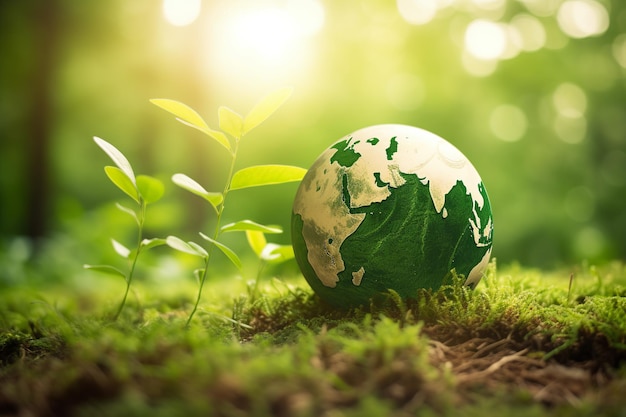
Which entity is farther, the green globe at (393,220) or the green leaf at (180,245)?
the green globe at (393,220)

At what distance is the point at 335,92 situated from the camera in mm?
12938

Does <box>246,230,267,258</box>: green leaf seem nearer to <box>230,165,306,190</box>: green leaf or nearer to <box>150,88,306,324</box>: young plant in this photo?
<box>150,88,306,324</box>: young plant

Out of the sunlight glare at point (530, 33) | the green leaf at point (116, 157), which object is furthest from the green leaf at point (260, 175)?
the sunlight glare at point (530, 33)

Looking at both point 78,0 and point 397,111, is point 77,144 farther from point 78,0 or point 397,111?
point 397,111

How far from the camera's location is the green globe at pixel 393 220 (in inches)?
100.0

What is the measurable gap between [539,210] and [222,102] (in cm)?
729

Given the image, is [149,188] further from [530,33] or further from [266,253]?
[530,33]

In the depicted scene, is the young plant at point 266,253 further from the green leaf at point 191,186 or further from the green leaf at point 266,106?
the green leaf at point 266,106

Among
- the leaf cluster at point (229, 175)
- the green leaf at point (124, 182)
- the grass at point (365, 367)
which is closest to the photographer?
the grass at point (365, 367)

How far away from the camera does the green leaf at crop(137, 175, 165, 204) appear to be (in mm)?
2750

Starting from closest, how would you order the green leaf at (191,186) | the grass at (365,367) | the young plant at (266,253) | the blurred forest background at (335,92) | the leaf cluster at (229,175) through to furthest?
1. the grass at (365,367)
2. the green leaf at (191,186)
3. the leaf cluster at (229,175)
4. the young plant at (266,253)
5. the blurred forest background at (335,92)

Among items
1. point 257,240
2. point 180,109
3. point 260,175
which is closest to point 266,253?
point 257,240

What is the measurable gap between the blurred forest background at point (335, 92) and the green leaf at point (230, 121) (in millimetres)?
7600

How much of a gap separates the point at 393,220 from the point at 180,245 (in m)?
1.01
